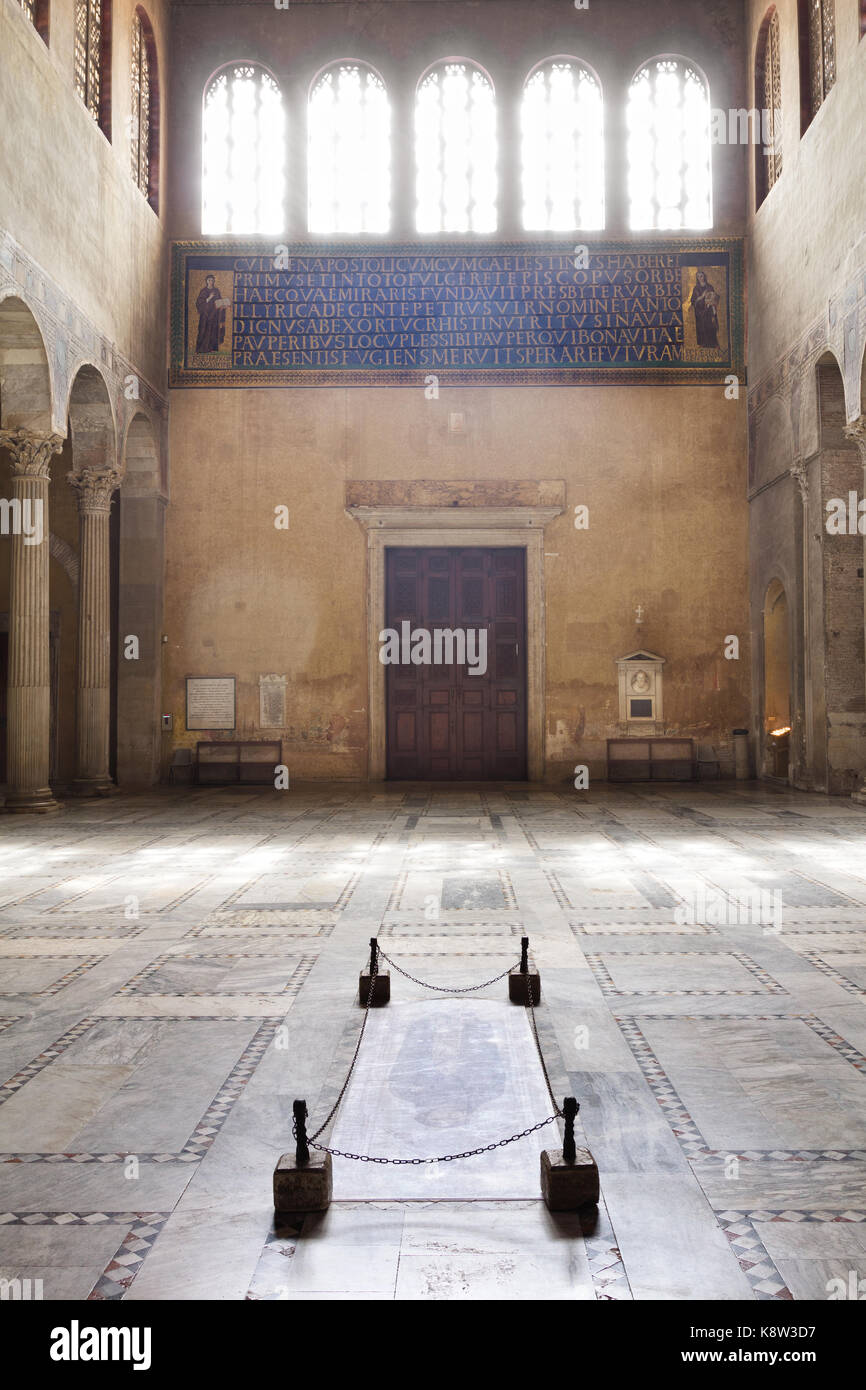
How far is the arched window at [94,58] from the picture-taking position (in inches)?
512

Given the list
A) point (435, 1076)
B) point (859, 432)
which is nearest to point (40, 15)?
point (859, 432)

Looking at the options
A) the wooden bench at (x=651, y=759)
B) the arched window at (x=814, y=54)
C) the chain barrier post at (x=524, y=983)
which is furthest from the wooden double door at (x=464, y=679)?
the chain barrier post at (x=524, y=983)

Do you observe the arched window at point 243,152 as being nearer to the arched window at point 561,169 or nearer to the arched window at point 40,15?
the arched window at point 561,169

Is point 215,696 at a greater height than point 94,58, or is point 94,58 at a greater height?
point 94,58

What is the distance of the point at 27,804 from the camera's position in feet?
40.4

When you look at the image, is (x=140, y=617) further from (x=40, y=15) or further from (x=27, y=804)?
(x=40, y=15)

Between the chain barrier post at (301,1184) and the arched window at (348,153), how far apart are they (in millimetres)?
16570

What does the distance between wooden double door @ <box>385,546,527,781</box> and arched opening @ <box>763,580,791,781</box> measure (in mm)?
3682

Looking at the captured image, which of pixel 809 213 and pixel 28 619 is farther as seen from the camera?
pixel 809 213

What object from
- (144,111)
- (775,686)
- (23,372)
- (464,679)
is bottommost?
(775,686)

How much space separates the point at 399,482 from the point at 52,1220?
1459 cm

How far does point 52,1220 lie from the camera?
2.79m

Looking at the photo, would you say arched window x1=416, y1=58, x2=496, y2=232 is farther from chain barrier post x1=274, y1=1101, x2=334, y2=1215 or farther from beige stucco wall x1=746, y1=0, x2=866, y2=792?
chain barrier post x1=274, y1=1101, x2=334, y2=1215

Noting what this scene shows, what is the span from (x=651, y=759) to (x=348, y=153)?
10.8 meters
